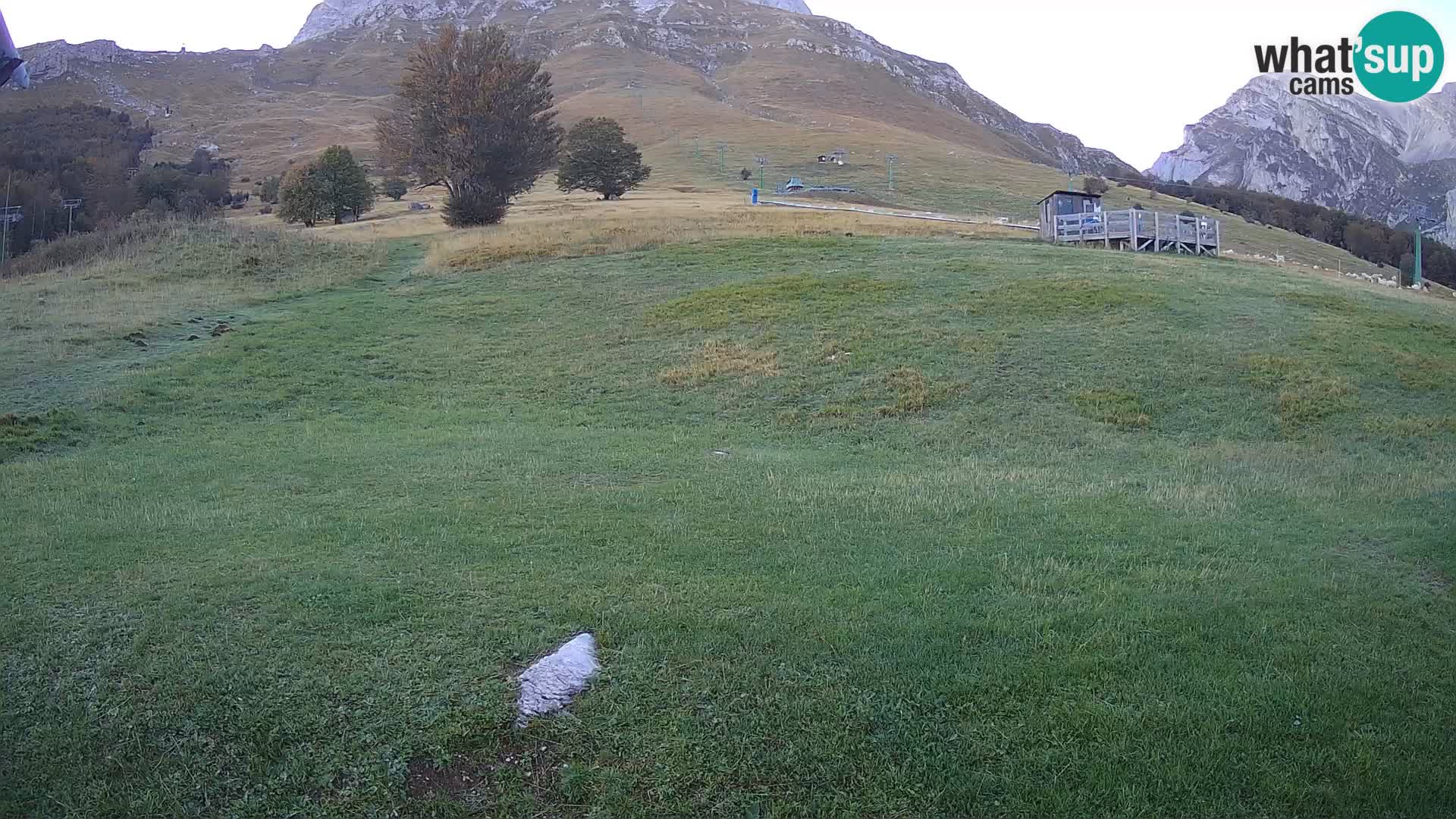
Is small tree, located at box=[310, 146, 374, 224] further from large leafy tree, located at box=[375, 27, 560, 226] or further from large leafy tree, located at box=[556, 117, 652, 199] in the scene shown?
large leafy tree, located at box=[556, 117, 652, 199]

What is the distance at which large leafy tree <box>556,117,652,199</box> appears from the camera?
6450cm

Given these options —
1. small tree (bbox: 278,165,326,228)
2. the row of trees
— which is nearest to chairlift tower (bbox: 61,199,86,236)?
small tree (bbox: 278,165,326,228)

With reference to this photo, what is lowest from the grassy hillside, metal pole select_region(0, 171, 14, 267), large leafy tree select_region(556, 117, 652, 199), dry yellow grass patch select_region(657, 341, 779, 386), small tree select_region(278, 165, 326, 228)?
the grassy hillside

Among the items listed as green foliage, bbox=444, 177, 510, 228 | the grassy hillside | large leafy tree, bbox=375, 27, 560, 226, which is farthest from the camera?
large leafy tree, bbox=375, 27, 560, 226

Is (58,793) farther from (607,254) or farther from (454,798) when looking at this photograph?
(607,254)

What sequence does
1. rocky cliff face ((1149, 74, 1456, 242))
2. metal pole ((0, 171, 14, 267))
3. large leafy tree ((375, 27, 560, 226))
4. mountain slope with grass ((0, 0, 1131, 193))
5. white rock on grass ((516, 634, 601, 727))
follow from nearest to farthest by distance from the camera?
white rock on grass ((516, 634, 601, 727)) → metal pole ((0, 171, 14, 267)) → large leafy tree ((375, 27, 560, 226)) → mountain slope with grass ((0, 0, 1131, 193)) → rocky cliff face ((1149, 74, 1456, 242))

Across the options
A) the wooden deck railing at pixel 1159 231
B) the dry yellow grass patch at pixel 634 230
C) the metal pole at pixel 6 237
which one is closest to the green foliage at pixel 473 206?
the dry yellow grass patch at pixel 634 230

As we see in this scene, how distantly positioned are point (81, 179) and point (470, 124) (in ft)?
117

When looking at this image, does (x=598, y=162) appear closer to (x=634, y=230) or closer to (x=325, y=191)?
(x=325, y=191)

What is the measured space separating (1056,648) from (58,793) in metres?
5.74

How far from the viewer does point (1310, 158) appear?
17650cm

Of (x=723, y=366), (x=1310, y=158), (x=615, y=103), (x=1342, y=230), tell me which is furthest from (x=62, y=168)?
(x=1310, y=158)

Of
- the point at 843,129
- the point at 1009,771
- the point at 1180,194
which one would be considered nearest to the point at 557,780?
the point at 1009,771

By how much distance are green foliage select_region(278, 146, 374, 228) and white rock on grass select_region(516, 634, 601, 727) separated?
5394cm
